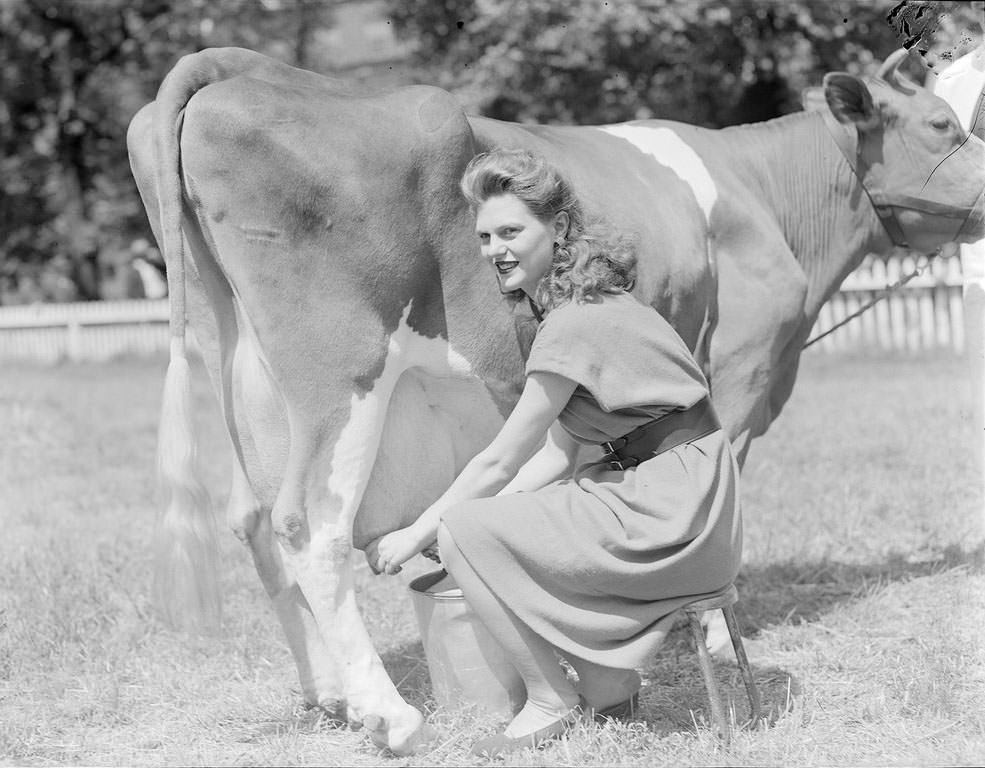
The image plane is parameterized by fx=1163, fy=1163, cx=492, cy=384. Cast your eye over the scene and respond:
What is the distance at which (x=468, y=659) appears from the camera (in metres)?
3.31

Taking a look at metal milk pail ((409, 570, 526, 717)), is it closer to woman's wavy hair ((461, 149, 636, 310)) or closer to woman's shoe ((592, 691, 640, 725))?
woman's shoe ((592, 691, 640, 725))

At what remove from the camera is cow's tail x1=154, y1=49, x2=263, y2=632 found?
3.12 metres

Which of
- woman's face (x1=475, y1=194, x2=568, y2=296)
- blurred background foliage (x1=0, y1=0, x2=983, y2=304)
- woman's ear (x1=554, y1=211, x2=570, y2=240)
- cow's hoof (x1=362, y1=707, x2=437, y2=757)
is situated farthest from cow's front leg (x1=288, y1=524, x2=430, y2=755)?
blurred background foliage (x1=0, y1=0, x2=983, y2=304)

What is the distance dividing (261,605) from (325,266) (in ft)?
6.50

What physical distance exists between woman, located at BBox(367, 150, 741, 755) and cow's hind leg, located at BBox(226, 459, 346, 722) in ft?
1.83

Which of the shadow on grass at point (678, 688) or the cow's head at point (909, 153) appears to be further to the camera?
the cow's head at point (909, 153)

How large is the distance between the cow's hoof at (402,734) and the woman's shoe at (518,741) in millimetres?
159

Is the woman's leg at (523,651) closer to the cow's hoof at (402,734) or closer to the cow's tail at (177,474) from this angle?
the cow's hoof at (402,734)

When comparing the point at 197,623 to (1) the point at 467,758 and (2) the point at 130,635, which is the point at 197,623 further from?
(2) the point at 130,635

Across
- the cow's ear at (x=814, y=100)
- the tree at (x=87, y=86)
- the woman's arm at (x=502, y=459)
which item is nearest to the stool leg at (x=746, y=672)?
the woman's arm at (x=502, y=459)

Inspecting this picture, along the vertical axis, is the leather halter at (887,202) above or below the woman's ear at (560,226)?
below

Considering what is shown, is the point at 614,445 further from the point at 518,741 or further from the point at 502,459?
the point at 518,741

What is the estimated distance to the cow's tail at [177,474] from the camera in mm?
3123

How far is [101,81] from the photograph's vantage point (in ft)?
75.9
